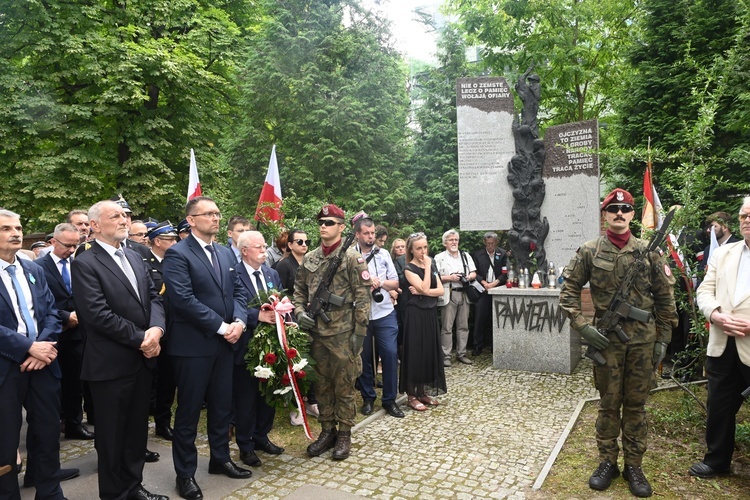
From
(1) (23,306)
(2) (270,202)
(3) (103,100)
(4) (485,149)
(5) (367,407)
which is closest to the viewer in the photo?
(1) (23,306)

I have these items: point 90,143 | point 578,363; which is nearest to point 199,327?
point 578,363

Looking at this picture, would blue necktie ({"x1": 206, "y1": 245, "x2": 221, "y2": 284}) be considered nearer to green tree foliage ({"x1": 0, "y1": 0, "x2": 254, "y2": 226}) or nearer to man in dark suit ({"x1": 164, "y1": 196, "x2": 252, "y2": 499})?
man in dark suit ({"x1": 164, "y1": 196, "x2": 252, "y2": 499})

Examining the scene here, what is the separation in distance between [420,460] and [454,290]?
14.2ft

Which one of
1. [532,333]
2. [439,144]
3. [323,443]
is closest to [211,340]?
[323,443]

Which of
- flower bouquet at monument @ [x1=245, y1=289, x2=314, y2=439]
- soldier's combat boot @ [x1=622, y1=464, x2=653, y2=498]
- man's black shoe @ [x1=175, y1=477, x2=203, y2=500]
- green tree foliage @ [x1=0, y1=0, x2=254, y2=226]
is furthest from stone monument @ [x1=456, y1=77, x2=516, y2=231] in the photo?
green tree foliage @ [x1=0, y1=0, x2=254, y2=226]

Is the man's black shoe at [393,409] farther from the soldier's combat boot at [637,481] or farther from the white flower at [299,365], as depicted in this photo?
the soldier's combat boot at [637,481]

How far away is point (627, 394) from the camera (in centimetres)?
431

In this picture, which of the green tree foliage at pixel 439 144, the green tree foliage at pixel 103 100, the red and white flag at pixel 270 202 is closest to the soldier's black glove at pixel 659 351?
the red and white flag at pixel 270 202

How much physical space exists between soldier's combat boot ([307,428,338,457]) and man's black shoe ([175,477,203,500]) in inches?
45.8

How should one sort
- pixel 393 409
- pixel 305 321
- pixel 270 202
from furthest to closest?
pixel 270 202 → pixel 393 409 → pixel 305 321

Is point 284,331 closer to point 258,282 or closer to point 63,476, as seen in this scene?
point 258,282

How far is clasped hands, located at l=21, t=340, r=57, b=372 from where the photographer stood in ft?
12.3

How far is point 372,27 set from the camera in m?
14.8

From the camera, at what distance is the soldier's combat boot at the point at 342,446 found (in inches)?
194
